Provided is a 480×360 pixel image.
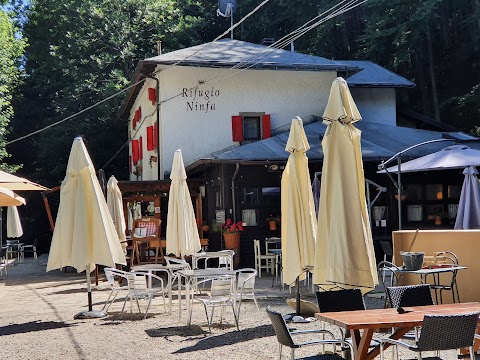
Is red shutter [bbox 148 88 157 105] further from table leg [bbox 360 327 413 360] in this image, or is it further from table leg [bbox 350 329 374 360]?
table leg [bbox 360 327 413 360]

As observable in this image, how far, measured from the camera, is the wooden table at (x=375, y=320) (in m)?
4.79

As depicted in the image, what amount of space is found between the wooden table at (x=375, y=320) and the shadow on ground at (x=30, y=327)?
510 cm

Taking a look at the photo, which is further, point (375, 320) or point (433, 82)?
point (433, 82)

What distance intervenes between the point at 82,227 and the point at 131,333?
200cm

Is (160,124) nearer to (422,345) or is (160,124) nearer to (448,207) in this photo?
(448,207)

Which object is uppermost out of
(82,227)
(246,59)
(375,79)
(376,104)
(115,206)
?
(246,59)

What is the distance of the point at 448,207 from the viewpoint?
58.6ft

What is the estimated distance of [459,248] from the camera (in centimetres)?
952

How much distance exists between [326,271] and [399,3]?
2054 centimetres

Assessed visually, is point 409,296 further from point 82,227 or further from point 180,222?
point 180,222

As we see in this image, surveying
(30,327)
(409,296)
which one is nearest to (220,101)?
(30,327)

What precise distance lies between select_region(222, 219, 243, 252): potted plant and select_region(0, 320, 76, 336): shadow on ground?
729 centimetres

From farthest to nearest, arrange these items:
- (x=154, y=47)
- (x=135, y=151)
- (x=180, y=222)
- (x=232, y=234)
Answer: (x=154, y=47)
(x=135, y=151)
(x=232, y=234)
(x=180, y=222)

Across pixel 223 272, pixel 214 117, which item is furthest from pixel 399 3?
pixel 223 272
